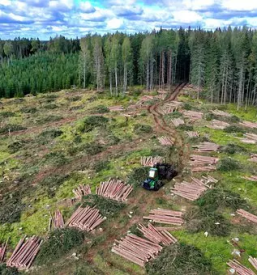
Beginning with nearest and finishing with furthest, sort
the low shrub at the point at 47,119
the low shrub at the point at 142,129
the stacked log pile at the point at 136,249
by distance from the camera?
the stacked log pile at the point at 136,249 < the low shrub at the point at 142,129 < the low shrub at the point at 47,119

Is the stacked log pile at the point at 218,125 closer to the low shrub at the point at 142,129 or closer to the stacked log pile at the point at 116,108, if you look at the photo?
the low shrub at the point at 142,129

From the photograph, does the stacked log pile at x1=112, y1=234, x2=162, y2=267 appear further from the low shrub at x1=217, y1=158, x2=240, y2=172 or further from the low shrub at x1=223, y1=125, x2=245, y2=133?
the low shrub at x1=223, y1=125, x2=245, y2=133

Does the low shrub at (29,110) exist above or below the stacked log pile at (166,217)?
above

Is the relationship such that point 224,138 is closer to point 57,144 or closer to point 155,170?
point 155,170

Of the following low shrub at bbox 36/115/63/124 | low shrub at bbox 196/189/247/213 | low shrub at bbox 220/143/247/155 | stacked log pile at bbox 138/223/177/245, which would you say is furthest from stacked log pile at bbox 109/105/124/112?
stacked log pile at bbox 138/223/177/245

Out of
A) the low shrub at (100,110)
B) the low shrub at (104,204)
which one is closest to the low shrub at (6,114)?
the low shrub at (100,110)

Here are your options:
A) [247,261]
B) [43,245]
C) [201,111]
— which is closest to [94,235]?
[43,245]
